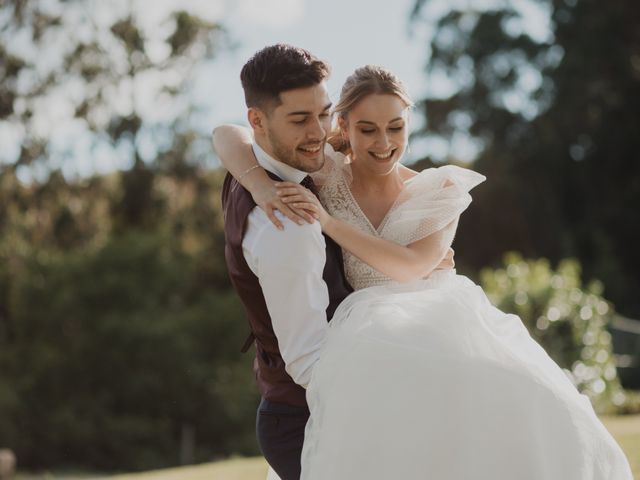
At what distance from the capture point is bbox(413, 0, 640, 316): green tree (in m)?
23.7

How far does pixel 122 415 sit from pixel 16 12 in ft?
28.5

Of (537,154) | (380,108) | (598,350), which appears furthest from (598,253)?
(380,108)

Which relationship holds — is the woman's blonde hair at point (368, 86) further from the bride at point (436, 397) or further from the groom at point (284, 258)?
the bride at point (436, 397)

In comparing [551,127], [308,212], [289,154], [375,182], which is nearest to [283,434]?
[308,212]

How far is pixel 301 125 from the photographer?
2.45m

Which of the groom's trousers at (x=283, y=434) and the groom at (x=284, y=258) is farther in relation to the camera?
the groom's trousers at (x=283, y=434)

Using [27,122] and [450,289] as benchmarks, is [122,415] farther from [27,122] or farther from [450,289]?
[450,289]

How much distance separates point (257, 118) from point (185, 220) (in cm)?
1843

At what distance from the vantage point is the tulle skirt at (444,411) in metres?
2.12

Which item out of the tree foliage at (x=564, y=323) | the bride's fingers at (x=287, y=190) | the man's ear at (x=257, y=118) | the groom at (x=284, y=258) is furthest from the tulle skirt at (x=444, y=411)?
the tree foliage at (x=564, y=323)

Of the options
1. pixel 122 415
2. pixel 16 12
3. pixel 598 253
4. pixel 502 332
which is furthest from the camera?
pixel 598 253

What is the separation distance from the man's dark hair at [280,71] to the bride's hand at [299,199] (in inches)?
8.0

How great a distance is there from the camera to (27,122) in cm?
2067

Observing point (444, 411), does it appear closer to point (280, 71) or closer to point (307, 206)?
point (307, 206)
